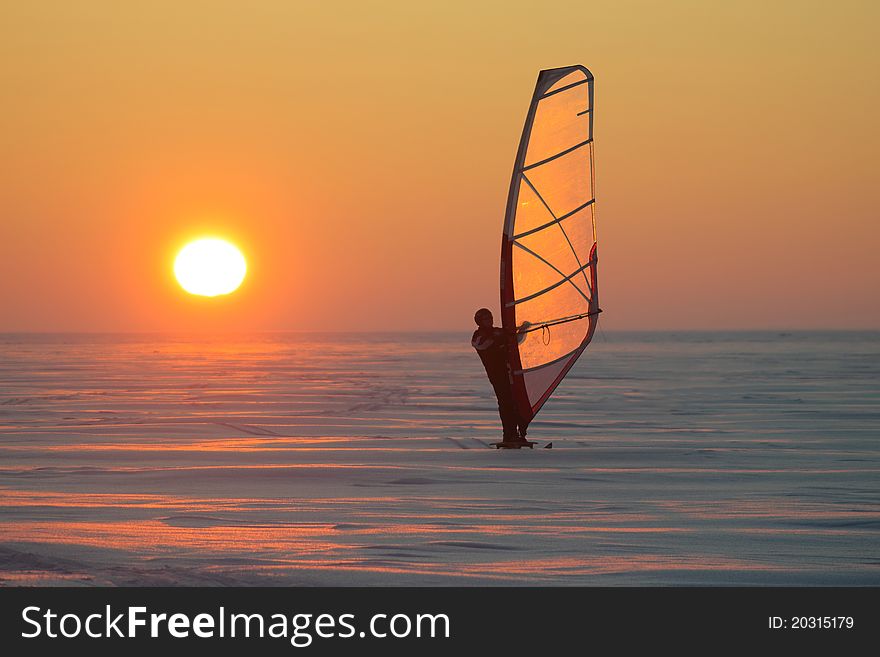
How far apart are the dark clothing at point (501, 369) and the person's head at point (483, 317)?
5 centimetres

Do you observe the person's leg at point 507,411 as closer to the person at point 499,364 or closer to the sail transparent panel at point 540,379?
the person at point 499,364

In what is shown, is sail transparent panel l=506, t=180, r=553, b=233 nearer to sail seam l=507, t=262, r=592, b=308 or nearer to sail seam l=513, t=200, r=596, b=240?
sail seam l=513, t=200, r=596, b=240

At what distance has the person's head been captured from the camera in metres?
13.9

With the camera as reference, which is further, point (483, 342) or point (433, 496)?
point (483, 342)

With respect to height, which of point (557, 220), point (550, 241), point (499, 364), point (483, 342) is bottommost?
point (499, 364)

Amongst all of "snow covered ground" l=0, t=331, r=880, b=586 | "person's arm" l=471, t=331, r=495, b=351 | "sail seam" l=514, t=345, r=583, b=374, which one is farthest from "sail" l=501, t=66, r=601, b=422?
"snow covered ground" l=0, t=331, r=880, b=586

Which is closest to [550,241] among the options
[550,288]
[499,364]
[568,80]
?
[550,288]

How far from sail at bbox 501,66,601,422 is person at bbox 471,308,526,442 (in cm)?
8

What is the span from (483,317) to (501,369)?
23.3 inches

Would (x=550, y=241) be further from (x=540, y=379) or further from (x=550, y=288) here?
(x=540, y=379)

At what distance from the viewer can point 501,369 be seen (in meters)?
14.0
